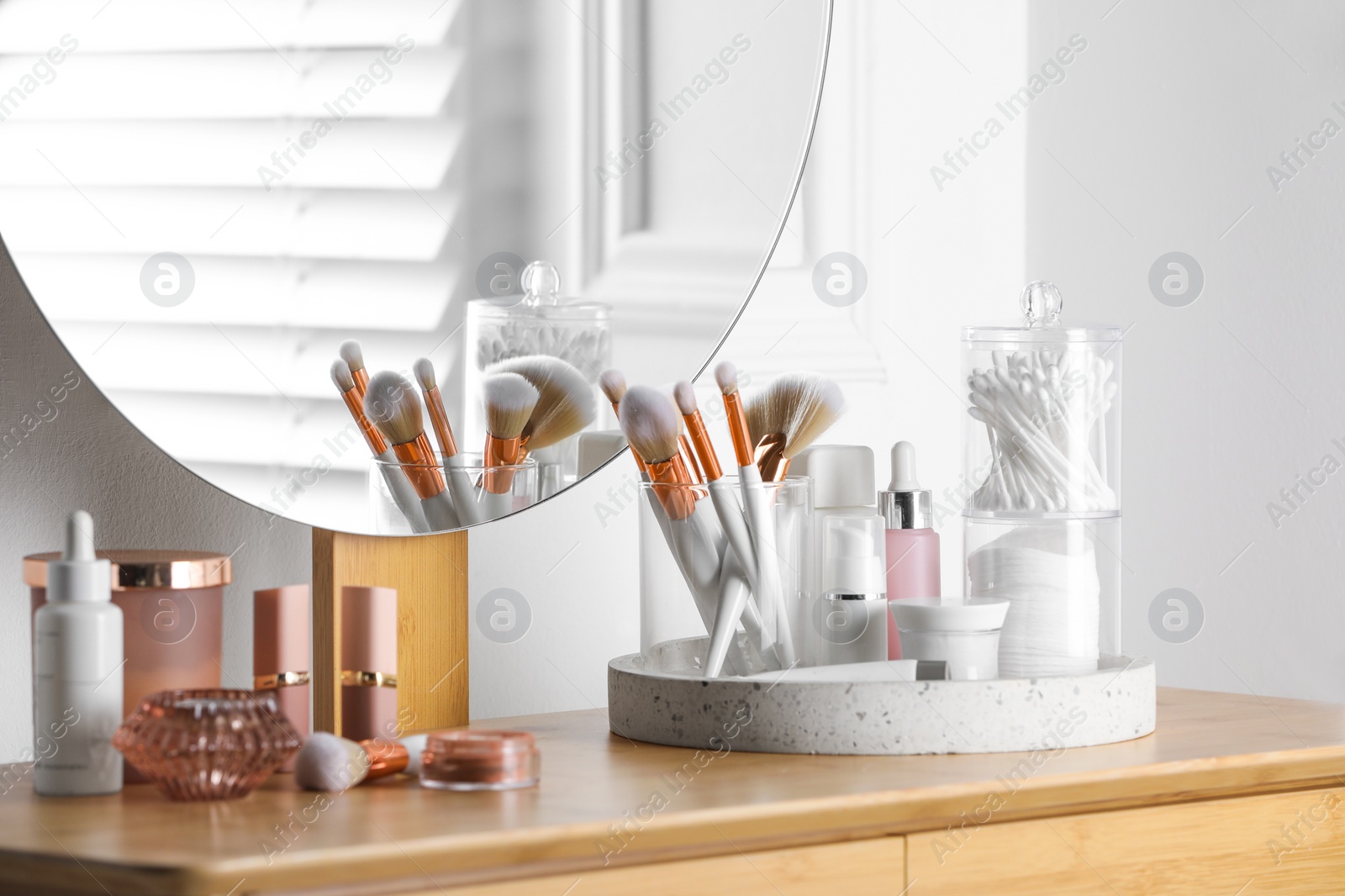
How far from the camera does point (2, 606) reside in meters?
0.80

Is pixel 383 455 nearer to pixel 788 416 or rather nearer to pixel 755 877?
pixel 788 416

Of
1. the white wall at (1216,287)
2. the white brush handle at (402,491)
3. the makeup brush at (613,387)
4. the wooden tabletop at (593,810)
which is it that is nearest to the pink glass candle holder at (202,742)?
the wooden tabletop at (593,810)

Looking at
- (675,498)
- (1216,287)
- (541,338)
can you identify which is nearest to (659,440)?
(675,498)

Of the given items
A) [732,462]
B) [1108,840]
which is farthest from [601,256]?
[1108,840]

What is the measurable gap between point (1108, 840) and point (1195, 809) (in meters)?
0.06

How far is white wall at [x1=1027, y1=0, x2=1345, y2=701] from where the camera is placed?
1064 mm

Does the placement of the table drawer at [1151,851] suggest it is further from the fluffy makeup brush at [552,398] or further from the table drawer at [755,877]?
the fluffy makeup brush at [552,398]

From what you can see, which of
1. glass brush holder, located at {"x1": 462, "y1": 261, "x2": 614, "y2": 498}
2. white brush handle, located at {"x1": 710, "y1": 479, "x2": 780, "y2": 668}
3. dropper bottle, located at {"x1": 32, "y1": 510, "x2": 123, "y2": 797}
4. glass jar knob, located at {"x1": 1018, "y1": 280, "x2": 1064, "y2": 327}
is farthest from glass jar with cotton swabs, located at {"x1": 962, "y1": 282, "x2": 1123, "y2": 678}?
dropper bottle, located at {"x1": 32, "y1": 510, "x2": 123, "y2": 797}

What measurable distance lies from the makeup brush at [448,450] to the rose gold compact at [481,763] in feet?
0.75

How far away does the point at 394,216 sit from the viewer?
858mm

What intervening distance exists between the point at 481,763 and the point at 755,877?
137 mm

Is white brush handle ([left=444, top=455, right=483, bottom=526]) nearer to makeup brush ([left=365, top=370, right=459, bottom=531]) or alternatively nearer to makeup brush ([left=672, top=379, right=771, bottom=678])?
makeup brush ([left=365, top=370, right=459, bottom=531])

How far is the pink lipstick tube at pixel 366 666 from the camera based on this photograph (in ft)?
2.64

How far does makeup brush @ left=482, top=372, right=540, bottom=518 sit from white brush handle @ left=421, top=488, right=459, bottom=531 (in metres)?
0.03
